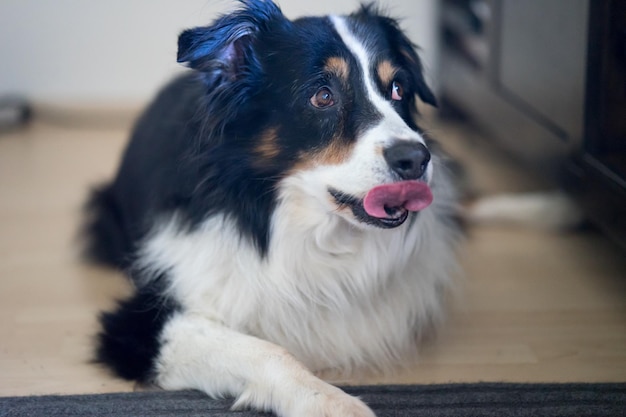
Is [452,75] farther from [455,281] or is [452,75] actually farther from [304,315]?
[304,315]

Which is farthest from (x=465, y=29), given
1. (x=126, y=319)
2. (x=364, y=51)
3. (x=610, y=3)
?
(x=126, y=319)

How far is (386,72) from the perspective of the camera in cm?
190

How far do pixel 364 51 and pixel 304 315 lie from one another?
2.17 feet

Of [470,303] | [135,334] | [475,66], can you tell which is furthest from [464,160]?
[135,334]

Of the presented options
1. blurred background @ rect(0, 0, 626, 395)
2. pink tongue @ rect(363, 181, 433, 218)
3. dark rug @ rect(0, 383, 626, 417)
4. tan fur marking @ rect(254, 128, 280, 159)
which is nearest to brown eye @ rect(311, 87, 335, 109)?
tan fur marking @ rect(254, 128, 280, 159)

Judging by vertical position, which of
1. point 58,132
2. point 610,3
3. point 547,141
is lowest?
point 58,132

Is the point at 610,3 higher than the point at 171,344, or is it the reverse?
the point at 610,3

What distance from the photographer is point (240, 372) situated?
179 centimetres

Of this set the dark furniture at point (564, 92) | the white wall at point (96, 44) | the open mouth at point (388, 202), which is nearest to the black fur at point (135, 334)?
the open mouth at point (388, 202)

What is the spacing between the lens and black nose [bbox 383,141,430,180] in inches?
66.4

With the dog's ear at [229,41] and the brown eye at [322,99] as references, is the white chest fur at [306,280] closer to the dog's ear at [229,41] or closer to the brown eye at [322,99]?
the brown eye at [322,99]

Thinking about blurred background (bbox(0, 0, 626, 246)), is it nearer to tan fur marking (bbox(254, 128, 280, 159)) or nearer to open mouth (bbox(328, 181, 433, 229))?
tan fur marking (bbox(254, 128, 280, 159))

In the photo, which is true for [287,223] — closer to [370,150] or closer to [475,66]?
[370,150]

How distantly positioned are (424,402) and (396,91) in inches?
29.0
